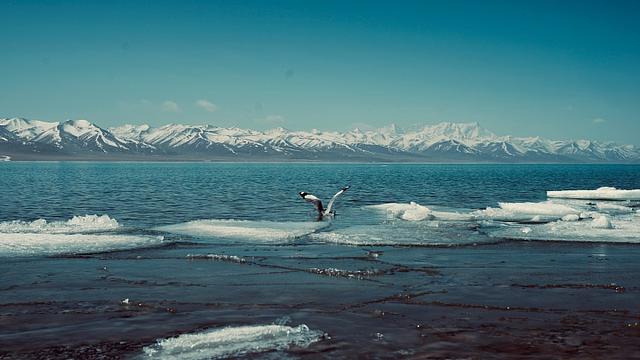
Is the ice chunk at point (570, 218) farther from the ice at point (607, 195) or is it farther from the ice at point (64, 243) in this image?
the ice at point (607, 195)

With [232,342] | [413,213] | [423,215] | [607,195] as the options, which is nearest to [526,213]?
[423,215]

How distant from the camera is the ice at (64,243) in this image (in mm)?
19306

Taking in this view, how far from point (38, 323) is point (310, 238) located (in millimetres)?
13705

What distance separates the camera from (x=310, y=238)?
23.9m

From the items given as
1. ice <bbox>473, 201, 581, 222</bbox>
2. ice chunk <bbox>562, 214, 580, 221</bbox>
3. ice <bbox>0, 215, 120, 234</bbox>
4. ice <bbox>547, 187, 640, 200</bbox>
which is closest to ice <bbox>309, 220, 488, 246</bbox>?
ice <bbox>473, 201, 581, 222</bbox>

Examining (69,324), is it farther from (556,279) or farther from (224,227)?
(224,227)

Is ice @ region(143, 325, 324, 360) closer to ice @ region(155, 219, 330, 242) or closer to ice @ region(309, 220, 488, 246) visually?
ice @ region(309, 220, 488, 246)

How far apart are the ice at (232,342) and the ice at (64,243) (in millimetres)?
10896

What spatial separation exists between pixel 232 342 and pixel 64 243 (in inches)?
511

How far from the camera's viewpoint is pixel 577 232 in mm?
25391

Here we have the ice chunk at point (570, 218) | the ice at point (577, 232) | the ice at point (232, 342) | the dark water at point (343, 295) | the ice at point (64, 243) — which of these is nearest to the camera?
the ice at point (232, 342)

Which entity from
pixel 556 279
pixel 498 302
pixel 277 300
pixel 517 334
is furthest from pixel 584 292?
pixel 277 300

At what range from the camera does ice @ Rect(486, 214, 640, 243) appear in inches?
939

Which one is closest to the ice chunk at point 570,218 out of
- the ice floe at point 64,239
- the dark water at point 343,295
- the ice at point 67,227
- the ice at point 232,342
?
the dark water at point 343,295
